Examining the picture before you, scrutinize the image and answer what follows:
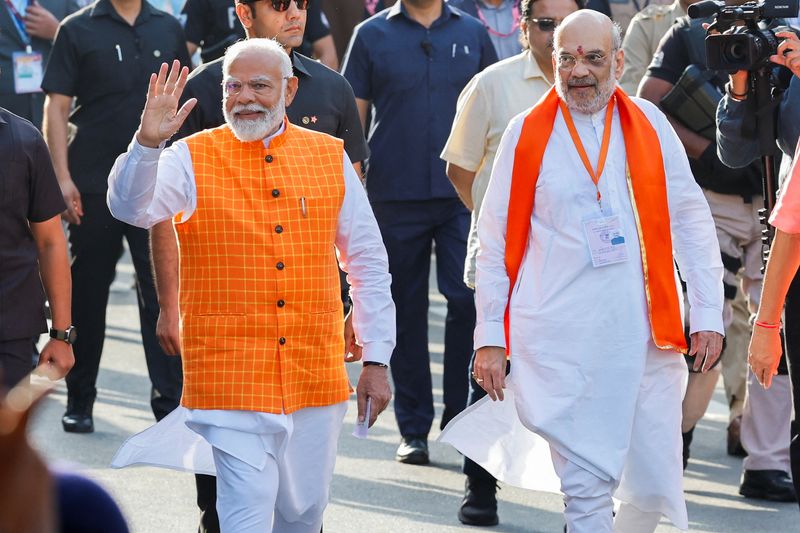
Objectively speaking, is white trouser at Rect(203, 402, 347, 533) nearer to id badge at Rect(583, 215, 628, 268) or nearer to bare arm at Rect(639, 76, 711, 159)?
id badge at Rect(583, 215, 628, 268)

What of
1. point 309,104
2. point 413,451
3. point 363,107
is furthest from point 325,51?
point 309,104

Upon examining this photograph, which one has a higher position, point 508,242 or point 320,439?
point 508,242

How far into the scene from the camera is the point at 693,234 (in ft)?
18.5

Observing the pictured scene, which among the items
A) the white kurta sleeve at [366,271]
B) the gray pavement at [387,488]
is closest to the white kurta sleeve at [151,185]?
the white kurta sleeve at [366,271]

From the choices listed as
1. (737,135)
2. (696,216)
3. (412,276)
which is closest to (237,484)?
(696,216)

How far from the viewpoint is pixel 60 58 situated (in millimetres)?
8328

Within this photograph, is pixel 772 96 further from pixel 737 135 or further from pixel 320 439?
pixel 320 439

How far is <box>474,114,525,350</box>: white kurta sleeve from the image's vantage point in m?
5.60

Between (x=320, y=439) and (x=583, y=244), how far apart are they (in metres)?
1.08

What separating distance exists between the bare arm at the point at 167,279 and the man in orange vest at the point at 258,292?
35 cm

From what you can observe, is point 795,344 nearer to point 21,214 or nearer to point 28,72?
point 21,214

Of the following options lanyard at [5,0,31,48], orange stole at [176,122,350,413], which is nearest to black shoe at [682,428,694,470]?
orange stole at [176,122,350,413]

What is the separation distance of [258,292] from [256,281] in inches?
1.4

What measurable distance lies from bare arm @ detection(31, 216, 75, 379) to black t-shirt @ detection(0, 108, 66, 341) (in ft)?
0.12
